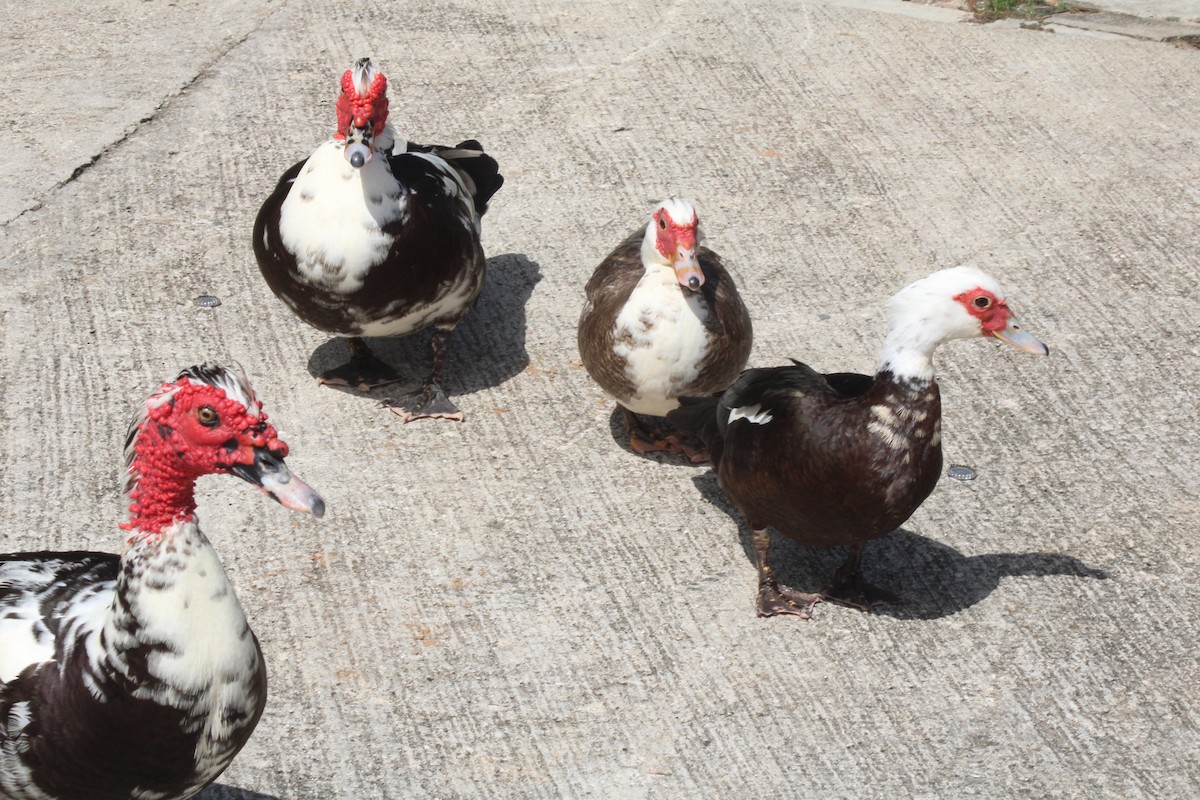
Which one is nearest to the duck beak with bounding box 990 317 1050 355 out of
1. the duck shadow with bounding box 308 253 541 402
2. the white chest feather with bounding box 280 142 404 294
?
the duck shadow with bounding box 308 253 541 402

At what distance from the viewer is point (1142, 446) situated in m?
5.00

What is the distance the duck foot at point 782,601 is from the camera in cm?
432

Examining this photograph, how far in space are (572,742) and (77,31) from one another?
548 centimetres

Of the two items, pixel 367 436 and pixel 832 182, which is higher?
pixel 832 182

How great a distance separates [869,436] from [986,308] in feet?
1.69

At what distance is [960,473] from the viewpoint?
16.1 ft

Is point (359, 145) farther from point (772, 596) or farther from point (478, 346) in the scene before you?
point (772, 596)

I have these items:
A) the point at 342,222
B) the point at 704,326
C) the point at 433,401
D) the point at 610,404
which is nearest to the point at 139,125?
the point at 342,222

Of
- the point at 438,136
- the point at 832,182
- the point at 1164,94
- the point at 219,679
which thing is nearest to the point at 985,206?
the point at 832,182

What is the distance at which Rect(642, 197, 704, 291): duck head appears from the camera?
15.4ft

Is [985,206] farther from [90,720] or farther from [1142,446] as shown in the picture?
[90,720]

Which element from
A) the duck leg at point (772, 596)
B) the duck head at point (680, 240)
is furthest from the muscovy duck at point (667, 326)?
the duck leg at point (772, 596)

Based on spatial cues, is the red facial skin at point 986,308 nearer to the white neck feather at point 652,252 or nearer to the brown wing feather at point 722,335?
the brown wing feather at point 722,335

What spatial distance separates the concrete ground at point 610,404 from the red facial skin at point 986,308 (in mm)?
898
